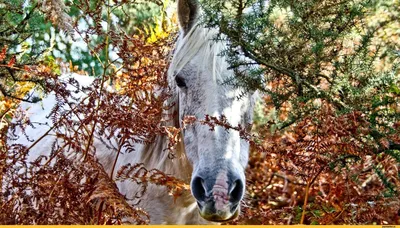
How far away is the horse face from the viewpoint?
2818 millimetres

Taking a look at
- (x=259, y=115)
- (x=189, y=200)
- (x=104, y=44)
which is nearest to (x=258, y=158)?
(x=259, y=115)

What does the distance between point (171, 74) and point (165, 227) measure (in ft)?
3.28

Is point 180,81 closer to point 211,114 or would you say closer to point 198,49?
point 198,49

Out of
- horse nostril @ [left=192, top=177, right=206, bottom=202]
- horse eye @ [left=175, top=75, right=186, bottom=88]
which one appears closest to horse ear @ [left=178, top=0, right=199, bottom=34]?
horse eye @ [left=175, top=75, right=186, bottom=88]

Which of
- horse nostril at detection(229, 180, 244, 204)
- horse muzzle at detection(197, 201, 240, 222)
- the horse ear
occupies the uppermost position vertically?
the horse ear

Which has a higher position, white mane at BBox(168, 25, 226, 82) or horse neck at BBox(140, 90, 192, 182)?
white mane at BBox(168, 25, 226, 82)

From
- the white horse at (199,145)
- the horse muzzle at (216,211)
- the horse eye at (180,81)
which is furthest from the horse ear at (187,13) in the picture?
the horse muzzle at (216,211)

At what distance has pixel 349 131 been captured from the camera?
262cm

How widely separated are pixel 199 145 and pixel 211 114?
188 mm

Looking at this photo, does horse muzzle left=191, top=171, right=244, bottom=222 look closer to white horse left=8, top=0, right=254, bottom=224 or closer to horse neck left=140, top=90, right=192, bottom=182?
white horse left=8, top=0, right=254, bottom=224

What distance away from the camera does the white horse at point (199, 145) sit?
2844mm

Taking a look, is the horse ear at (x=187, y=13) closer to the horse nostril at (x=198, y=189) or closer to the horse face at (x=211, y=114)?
the horse face at (x=211, y=114)

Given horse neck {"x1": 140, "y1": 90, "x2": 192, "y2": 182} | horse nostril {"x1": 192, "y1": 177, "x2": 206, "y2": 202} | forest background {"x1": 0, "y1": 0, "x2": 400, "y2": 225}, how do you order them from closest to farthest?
forest background {"x1": 0, "y1": 0, "x2": 400, "y2": 225} → horse nostril {"x1": 192, "y1": 177, "x2": 206, "y2": 202} → horse neck {"x1": 140, "y1": 90, "x2": 192, "y2": 182}

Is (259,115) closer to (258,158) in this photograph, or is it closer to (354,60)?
(258,158)
